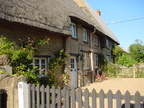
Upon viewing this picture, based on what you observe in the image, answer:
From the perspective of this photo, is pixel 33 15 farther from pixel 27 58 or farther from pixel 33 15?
pixel 27 58

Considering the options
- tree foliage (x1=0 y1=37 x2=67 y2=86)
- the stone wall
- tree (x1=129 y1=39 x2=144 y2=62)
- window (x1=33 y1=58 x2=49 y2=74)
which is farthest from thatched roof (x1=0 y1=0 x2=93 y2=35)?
tree (x1=129 y1=39 x2=144 y2=62)

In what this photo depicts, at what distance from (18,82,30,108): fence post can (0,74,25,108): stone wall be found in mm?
76

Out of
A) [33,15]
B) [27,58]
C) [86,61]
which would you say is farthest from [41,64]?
[86,61]

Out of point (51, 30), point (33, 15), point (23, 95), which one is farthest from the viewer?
point (51, 30)

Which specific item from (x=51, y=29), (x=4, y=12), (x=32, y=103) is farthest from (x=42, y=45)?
(x=32, y=103)

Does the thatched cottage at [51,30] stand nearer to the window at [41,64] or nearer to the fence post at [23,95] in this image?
the window at [41,64]

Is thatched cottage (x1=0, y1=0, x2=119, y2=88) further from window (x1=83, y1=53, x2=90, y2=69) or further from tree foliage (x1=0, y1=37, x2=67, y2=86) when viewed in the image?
tree foliage (x1=0, y1=37, x2=67, y2=86)

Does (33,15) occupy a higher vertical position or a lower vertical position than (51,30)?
higher

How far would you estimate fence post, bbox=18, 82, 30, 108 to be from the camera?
127 inches

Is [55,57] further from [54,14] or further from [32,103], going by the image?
[32,103]

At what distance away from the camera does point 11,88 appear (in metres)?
3.24

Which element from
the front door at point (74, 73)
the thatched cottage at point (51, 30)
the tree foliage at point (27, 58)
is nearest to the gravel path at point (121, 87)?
the front door at point (74, 73)

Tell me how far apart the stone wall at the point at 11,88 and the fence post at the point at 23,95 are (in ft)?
0.25

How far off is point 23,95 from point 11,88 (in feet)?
1.10
